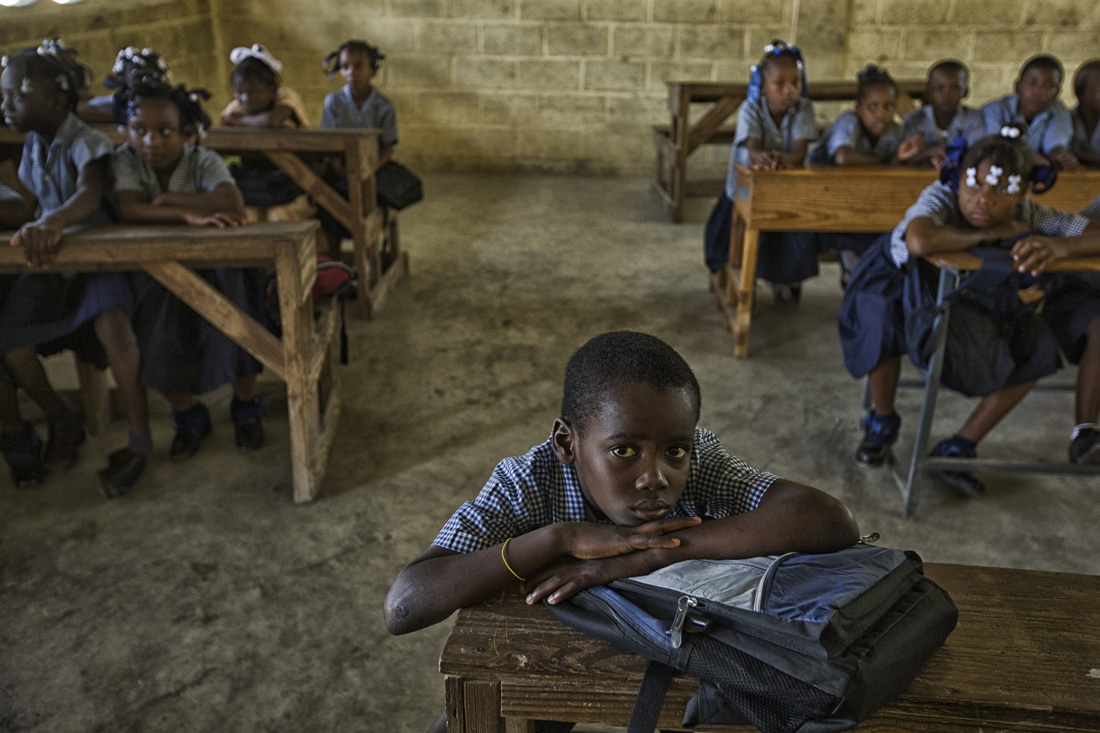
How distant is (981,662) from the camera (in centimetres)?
101

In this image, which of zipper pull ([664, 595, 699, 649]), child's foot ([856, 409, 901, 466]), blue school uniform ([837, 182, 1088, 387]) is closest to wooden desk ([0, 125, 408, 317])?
blue school uniform ([837, 182, 1088, 387])

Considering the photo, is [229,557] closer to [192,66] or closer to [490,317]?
[490,317]

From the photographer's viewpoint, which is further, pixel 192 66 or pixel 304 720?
pixel 192 66

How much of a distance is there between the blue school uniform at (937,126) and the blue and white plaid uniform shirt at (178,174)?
347 cm

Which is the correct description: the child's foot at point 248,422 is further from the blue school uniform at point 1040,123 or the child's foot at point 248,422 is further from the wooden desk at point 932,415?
the blue school uniform at point 1040,123

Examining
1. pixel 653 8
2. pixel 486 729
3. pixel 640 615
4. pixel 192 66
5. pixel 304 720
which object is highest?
pixel 653 8

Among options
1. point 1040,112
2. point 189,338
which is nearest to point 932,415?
point 189,338

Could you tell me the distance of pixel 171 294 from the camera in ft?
9.27

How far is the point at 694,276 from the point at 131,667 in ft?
12.6

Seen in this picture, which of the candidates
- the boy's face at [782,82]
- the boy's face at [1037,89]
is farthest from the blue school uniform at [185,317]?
the boy's face at [1037,89]

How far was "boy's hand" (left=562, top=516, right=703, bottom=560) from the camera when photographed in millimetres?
1122

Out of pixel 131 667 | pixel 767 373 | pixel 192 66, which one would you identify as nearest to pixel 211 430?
pixel 131 667

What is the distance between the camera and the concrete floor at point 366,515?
1.91 m

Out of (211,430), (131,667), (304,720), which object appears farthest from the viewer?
(211,430)
